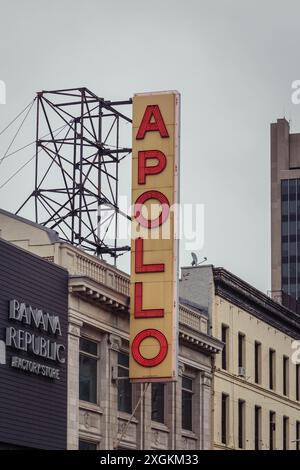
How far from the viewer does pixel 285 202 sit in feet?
653

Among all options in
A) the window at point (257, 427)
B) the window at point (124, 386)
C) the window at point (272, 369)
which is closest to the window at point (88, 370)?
the window at point (124, 386)

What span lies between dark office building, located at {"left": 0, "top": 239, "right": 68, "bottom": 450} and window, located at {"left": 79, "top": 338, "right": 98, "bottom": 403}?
196cm

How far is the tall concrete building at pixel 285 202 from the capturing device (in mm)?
197000

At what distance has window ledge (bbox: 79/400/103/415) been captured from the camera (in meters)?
47.3

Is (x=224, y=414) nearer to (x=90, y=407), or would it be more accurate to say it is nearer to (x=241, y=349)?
(x=241, y=349)

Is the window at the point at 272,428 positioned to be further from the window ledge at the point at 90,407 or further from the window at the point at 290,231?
the window at the point at 290,231

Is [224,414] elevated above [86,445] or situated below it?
above

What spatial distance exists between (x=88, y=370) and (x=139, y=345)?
2.31m

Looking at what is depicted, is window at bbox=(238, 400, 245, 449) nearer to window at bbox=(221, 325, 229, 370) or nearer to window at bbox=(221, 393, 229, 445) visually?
window at bbox=(221, 393, 229, 445)

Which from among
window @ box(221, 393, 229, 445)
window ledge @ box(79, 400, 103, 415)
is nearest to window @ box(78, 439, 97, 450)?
window ledge @ box(79, 400, 103, 415)

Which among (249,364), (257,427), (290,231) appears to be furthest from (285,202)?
(249,364)

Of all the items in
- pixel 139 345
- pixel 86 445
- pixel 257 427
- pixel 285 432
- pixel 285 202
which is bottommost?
pixel 86 445

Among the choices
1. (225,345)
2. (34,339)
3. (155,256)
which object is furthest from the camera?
(225,345)

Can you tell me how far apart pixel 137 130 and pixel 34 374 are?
11.4 metres
